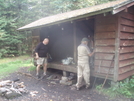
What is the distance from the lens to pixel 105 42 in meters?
4.67

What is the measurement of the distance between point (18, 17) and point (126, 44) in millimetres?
12774

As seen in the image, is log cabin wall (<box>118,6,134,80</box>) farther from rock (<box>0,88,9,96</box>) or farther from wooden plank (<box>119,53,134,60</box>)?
rock (<box>0,88,9,96</box>)

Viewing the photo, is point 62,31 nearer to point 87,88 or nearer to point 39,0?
point 87,88

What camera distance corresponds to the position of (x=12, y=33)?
44.4 ft

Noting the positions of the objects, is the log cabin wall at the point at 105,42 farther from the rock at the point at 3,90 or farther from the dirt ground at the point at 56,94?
the rock at the point at 3,90

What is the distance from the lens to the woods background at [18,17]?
12584 mm

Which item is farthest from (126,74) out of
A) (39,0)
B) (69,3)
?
(39,0)

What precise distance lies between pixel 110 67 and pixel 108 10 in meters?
2.04

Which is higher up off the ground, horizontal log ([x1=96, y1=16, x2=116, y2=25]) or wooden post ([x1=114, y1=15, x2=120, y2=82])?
horizontal log ([x1=96, y1=16, x2=116, y2=25])

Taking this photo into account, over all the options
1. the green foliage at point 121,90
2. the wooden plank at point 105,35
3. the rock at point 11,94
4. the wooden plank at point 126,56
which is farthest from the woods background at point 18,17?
the green foliage at point 121,90

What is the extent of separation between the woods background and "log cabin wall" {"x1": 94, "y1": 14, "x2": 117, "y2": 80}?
8.37 metres

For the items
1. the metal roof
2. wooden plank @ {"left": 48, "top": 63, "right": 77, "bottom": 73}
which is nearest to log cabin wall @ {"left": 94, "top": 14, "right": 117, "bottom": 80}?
the metal roof

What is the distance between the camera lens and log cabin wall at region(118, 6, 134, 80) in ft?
14.7

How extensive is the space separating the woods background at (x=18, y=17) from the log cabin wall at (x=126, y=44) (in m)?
8.43
